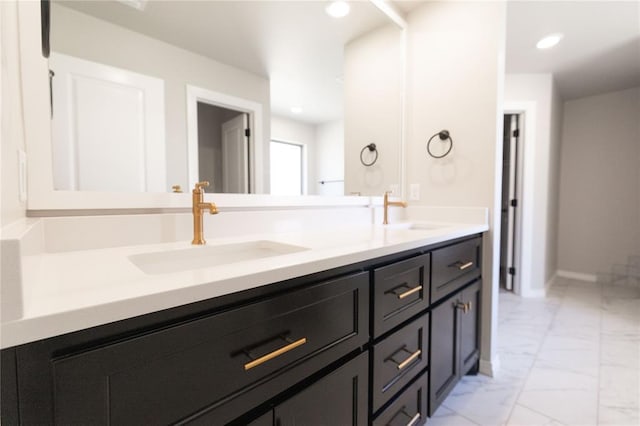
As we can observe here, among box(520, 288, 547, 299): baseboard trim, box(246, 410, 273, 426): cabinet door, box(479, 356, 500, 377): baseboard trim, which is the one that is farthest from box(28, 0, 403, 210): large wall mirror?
box(520, 288, 547, 299): baseboard trim

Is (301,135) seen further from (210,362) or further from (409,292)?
(210,362)

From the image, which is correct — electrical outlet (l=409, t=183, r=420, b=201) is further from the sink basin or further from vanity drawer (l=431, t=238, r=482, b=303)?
the sink basin

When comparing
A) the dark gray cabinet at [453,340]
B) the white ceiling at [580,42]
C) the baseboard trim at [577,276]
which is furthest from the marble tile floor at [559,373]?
the white ceiling at [580,42]

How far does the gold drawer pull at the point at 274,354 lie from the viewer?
0.60 metres

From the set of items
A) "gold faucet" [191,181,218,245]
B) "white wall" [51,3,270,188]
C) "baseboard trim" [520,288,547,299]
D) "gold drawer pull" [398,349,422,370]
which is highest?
"white wall" [51,3,270,188]

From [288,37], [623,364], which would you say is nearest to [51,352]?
[288,37]

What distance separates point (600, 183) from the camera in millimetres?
3543

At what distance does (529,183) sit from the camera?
3.03m

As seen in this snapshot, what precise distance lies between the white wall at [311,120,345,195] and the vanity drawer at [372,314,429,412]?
0.82 metres

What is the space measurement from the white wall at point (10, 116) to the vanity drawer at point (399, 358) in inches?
37.9

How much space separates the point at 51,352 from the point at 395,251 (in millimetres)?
855

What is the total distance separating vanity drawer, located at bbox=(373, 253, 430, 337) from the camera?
3.03ft

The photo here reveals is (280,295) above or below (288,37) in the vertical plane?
below

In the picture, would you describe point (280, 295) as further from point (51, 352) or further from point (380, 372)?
point (380, 372)
